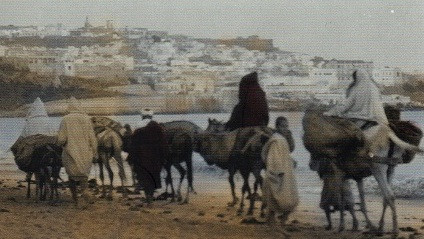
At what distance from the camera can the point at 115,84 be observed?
6457 millimetres

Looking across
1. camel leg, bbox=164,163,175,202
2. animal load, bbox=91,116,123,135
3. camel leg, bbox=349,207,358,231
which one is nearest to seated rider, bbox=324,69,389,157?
camel leg, bbox=349,207,358,231

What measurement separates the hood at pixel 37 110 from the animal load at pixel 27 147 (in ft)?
0.43

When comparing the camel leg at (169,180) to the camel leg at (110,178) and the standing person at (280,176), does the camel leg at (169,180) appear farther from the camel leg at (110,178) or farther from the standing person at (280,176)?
the standing person at (280,176)

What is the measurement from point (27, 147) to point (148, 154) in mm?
705

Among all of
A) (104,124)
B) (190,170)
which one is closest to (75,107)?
(104,124)

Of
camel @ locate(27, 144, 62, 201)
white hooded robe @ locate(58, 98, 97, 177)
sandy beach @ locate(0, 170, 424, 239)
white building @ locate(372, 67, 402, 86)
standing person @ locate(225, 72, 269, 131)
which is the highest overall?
white building @ locate(372, 67, 402, 86)

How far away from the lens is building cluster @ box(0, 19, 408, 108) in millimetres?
6215

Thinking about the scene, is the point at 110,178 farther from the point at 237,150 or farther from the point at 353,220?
the point at 353,220

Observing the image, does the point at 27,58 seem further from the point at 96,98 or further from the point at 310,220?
the point at 310,220

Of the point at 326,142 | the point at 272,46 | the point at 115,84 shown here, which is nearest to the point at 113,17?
the point at 115,84

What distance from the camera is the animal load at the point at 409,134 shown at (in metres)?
6.02

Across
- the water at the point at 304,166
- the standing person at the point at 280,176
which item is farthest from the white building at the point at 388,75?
the standing person at the point at 280,176

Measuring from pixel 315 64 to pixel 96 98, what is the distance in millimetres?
1205

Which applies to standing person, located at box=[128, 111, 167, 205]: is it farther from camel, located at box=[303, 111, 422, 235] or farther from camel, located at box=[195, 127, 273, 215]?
camel, located at box=[303, 111, 422, 235]
